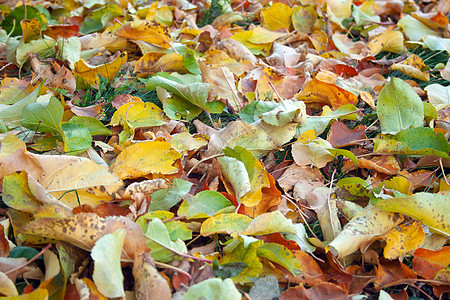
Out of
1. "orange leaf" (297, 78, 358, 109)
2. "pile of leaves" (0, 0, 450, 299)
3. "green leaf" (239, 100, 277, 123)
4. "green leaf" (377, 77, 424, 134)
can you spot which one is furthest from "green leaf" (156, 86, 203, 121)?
"green leaf" (377, 77, 424, 134)

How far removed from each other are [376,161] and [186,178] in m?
0.56

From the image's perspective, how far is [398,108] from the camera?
1.23 m

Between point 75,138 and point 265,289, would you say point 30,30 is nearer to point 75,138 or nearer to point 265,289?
point 75,138

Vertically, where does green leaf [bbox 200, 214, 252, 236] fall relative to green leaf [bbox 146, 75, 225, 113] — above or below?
below

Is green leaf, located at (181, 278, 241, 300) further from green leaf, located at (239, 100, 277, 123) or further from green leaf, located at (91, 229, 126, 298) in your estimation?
green leaf, located at (239, 100, 277, 123)

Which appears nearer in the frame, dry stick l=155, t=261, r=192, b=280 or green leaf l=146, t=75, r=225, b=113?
dry stick l=155, t=261, r=192, b=280

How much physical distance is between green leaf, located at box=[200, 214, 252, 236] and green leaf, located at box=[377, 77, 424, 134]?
598 mm

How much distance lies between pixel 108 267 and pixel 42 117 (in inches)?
20.8

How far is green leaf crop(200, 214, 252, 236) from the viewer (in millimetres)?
861

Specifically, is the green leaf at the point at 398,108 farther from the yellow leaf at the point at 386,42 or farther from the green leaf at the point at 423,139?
the yellow leaf at the point at 386,42

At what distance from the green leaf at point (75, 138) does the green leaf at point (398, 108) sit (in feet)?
2.89

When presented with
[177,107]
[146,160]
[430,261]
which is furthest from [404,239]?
[177,107]

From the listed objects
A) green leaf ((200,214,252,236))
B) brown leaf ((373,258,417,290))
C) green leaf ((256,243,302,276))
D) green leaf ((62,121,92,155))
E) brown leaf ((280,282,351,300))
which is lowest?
brown leaf ((373,258,417,290))

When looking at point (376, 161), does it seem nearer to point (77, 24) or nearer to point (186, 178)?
point (186, 178)
